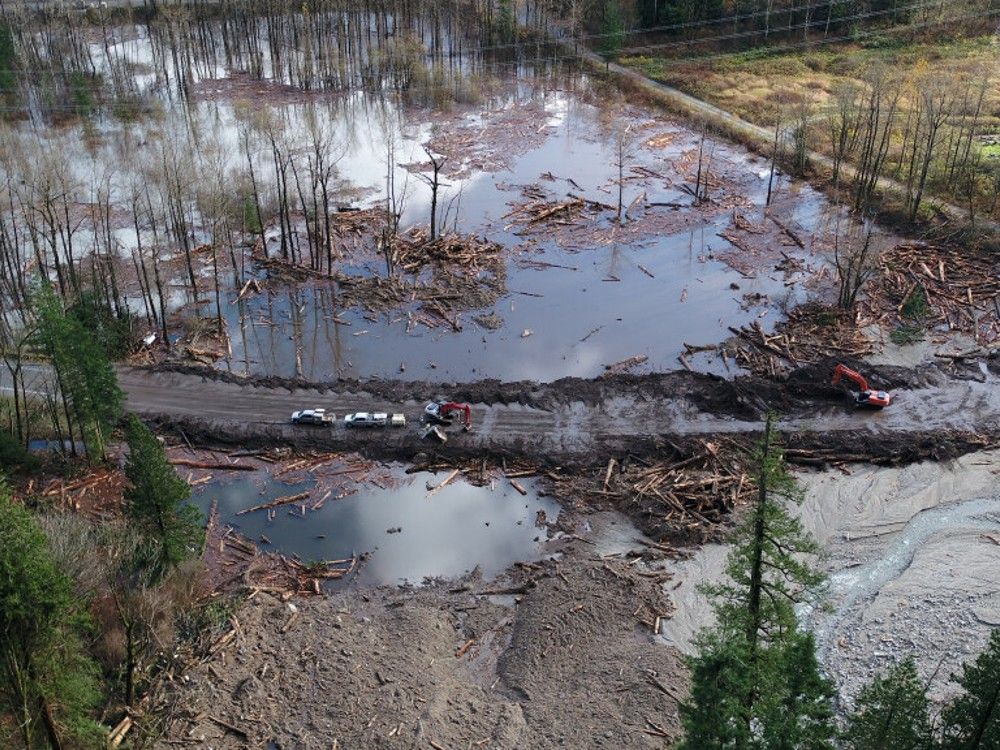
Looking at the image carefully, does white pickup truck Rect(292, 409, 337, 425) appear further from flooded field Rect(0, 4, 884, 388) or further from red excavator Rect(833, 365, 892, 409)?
red excavator Rect(833, 365, 892, 409)

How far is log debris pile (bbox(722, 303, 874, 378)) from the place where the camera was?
5322 centimetres

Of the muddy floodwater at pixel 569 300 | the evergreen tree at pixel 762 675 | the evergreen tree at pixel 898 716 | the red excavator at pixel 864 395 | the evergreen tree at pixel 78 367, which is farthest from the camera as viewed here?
the muddy floodwater at pixel 569 300

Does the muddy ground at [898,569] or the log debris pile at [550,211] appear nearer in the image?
the muddy ground at [898,569]

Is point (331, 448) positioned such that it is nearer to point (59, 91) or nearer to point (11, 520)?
point (11, 520)

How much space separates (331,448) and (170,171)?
2635 centimetres

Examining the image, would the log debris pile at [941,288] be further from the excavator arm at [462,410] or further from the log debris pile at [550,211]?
the excavator arm at [462,410]

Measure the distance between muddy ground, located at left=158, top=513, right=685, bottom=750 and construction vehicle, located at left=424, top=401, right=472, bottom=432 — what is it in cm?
1010

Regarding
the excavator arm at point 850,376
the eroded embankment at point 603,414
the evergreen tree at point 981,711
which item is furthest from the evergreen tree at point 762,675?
the excavator arm at point 850,376

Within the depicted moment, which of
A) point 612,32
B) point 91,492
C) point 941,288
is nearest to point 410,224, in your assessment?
point 91,492

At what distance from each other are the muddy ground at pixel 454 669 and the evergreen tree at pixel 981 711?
35.9 feet

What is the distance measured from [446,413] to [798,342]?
22.7 meters

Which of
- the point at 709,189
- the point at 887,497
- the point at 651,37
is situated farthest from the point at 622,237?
the point at 651,37

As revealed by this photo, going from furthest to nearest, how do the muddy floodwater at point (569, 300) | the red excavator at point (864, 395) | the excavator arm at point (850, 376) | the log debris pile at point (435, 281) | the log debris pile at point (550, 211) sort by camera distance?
the log debris pile at point (550, 211) < the log debris pile at point (435, 281) < the muddy floodwater at point (569, 300) < the excavator arm at point (850, 376) < the red excavator at point (864, 395)

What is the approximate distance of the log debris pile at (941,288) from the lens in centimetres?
5634
